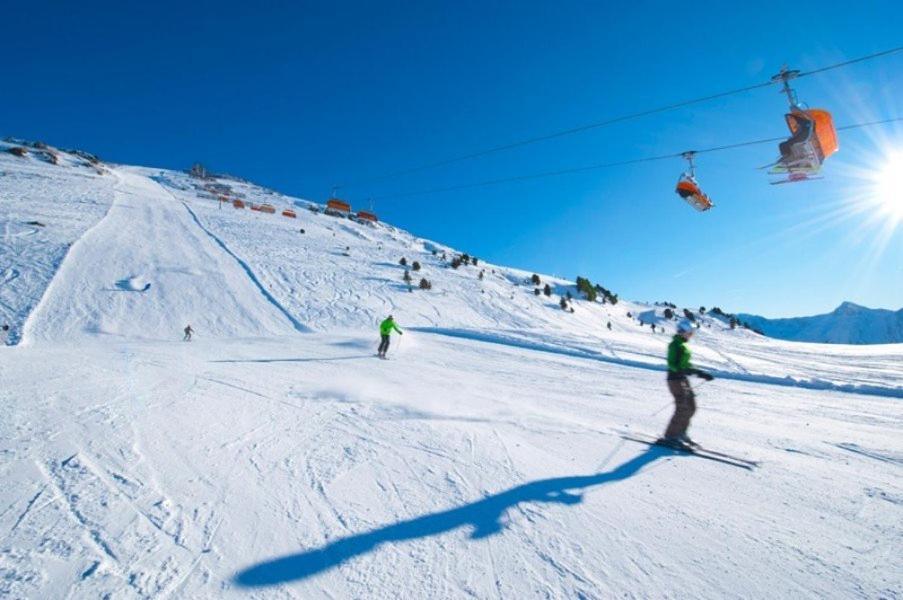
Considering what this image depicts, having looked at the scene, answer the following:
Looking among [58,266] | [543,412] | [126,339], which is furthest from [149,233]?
A: [543,412]

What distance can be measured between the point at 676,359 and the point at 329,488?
17.6ft

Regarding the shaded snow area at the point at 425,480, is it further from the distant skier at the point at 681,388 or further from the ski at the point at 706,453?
the distant skier at the point at 681,388

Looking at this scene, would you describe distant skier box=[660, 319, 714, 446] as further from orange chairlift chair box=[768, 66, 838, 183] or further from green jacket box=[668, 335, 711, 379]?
orange chairlift chair box=[768, 66, 838, 183]

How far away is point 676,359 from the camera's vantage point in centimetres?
638

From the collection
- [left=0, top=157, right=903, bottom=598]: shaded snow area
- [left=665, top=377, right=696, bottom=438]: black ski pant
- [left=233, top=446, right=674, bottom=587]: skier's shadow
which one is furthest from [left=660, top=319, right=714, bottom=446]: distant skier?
[left=233, top=446, right=674, bottom=587]: skier's shadow

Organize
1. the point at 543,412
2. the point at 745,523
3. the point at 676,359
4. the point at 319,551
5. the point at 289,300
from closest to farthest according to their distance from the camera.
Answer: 1. the point at 319,551
2. the point at 745,523
3. the point at 676,359
4. the point at 543,412
5. the point at 289,300

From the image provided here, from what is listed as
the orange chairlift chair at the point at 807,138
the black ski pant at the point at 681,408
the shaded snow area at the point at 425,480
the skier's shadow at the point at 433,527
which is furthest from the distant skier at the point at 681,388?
the orange chairlift chair at the point at 807,138

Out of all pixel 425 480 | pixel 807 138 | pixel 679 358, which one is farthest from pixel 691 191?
pixel 425 480

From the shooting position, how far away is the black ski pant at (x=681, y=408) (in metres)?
6.04

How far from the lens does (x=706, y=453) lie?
5570 millimetres

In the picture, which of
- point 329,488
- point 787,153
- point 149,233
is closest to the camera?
point 329,488

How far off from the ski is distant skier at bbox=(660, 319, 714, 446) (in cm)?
10

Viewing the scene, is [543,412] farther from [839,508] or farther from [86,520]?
[86,520]

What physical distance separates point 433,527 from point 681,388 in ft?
15.3
